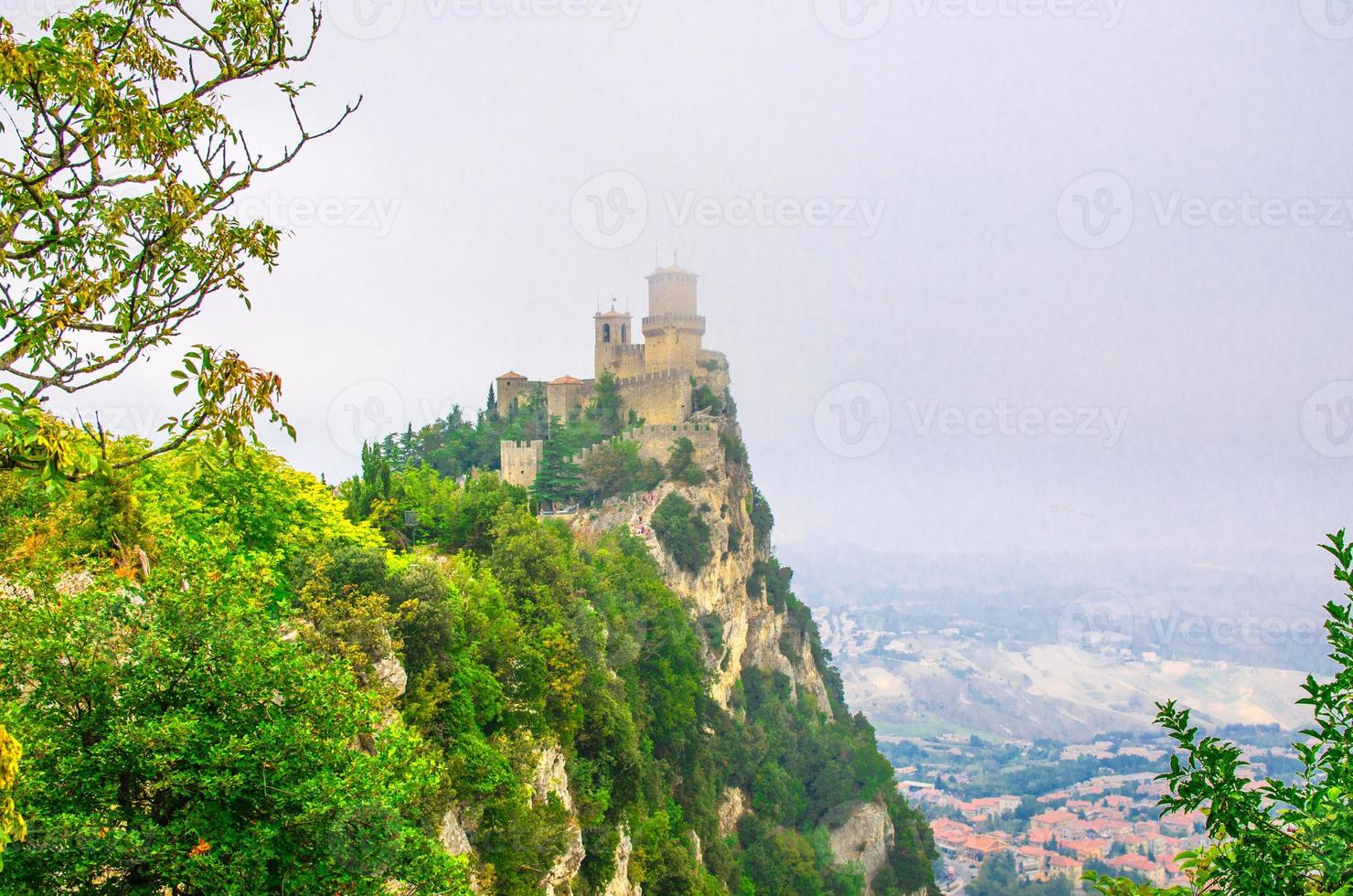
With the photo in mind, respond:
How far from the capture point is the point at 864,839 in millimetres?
52875

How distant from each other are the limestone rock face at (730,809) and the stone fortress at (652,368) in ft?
61.6

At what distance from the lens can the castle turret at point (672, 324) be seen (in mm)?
60438

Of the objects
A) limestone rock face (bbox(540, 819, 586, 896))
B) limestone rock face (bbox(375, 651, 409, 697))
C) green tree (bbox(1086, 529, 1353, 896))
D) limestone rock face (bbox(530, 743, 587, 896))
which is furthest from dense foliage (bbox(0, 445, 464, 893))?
limestone rock face (bbox(530, 743, 587, 896))

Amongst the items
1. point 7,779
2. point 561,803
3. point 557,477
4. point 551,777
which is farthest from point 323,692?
point 557,477

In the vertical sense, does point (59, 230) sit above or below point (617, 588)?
above

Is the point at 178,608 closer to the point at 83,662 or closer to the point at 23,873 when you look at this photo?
the point at 83,662

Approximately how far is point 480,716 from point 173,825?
38.7ft

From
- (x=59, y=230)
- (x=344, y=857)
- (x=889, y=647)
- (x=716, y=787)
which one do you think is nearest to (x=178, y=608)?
(x=344, y=857)

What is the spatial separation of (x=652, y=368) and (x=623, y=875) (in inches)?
1510

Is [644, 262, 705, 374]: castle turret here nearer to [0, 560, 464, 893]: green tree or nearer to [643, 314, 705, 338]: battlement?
[643, 314, 705, 338]: battlement

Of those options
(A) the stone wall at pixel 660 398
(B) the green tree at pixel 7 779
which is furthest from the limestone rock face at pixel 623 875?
(A) the stone wall at pixel 660 398

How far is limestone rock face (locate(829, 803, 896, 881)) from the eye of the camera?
5206 cm

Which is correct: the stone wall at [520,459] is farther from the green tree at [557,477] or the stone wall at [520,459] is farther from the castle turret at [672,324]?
the castle turret at [672,324]

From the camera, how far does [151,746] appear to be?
31.1 ft
